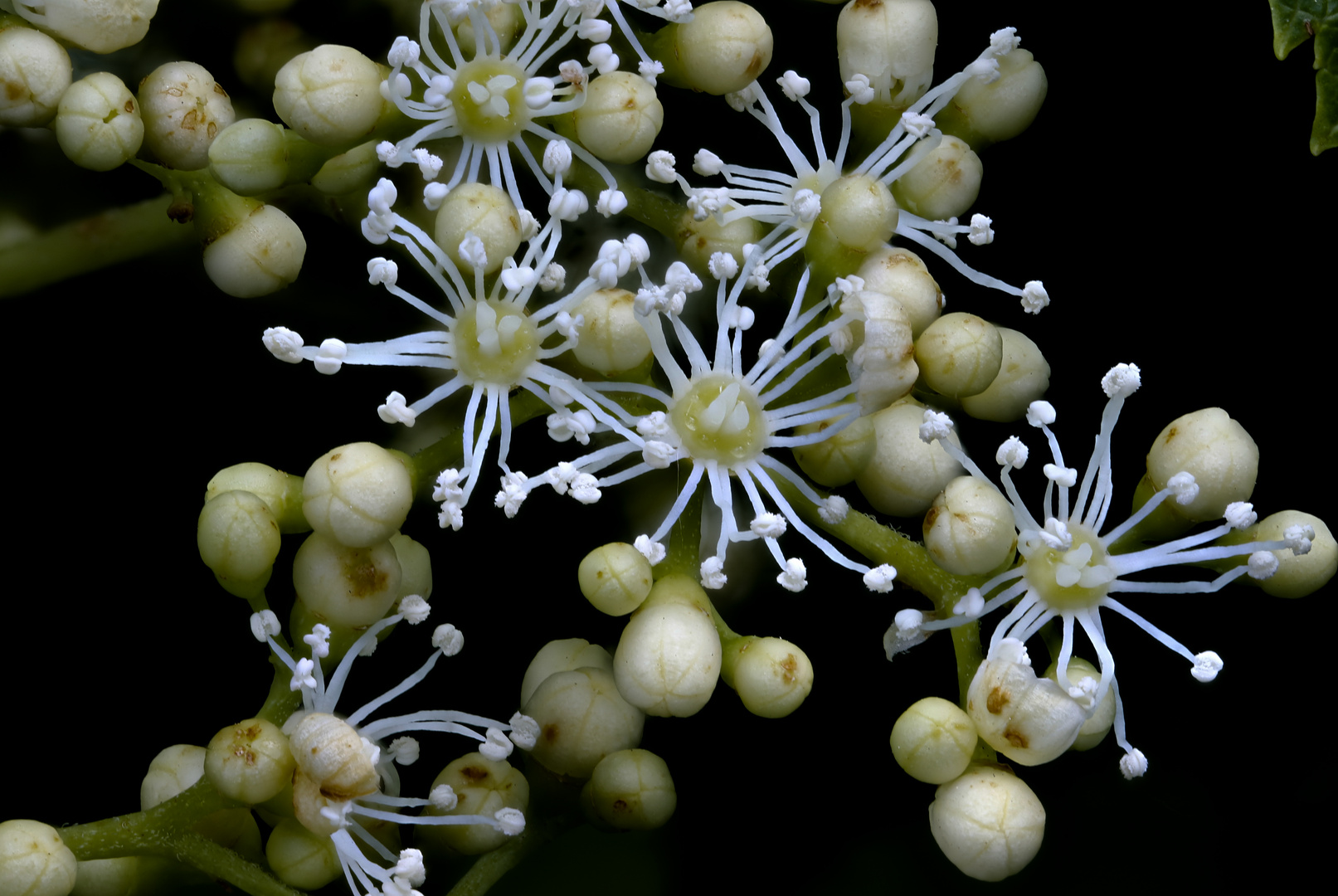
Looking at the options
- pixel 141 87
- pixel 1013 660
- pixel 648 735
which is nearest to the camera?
pixel 1013 660

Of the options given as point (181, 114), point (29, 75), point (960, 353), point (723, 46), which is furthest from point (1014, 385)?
point (29, 75)

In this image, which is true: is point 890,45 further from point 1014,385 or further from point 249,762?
point 249,762

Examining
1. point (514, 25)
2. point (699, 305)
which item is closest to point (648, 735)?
point (699, 305)

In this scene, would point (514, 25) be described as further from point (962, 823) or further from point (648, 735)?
point (962, 823)

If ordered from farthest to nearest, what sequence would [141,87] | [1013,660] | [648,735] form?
[648,735]
[141,87]
[1013,660]

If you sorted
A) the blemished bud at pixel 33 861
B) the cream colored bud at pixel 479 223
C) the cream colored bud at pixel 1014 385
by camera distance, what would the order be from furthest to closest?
the cream colored bud at pixel 1014 385, the cream colored bud at pixel 479 223, the blemished bud at pixel 33 861

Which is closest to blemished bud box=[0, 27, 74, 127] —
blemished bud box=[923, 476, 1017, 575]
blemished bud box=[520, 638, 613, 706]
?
blemished bud box=[520, 638, 613, 706]

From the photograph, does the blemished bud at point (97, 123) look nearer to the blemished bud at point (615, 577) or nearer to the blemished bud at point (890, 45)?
the blemished bud at point (615, 577)

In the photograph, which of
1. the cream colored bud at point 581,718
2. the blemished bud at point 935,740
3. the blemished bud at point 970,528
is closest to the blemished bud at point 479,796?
the cream colored bud at point 581,718
